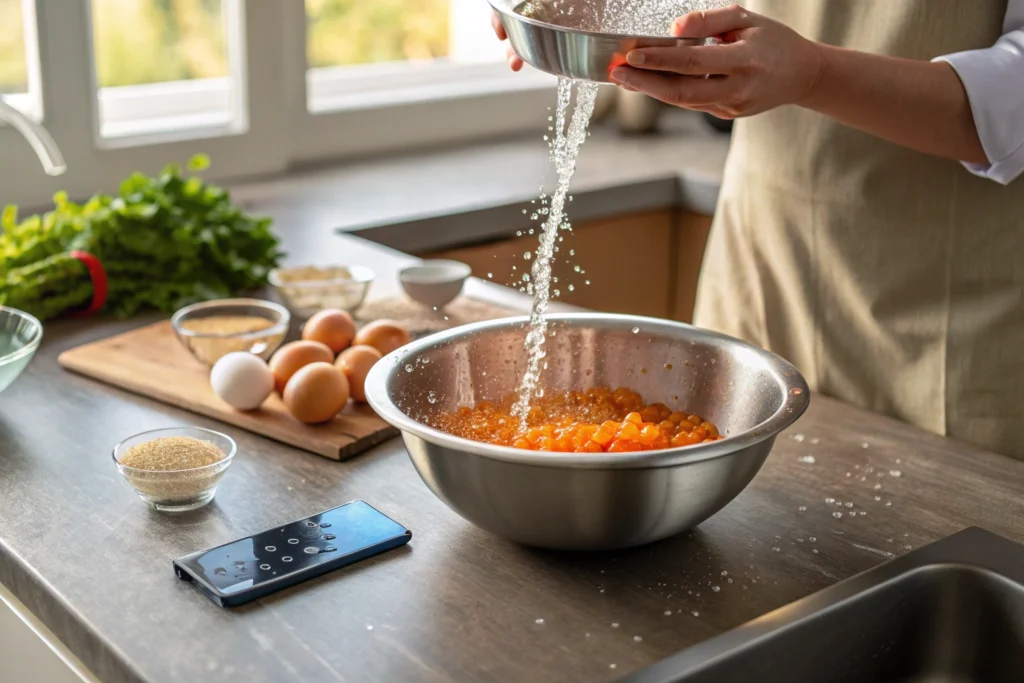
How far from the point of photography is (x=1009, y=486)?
1.14 metres

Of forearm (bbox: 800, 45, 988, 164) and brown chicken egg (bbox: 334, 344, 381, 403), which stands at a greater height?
forearm (bbox: 800, 45, 988, 164)

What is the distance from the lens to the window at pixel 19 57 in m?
2.03

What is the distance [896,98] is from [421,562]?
27.6 inches

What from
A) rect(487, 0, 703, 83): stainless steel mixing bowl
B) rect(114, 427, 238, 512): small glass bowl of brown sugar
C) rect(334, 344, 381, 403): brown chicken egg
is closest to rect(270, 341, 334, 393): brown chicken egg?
rect(334, 344, 381, 403): brown chicken egg

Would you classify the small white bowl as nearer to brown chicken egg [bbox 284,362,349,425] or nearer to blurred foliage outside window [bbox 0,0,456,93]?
brown chicken egg [bbox 284,362,349,425]

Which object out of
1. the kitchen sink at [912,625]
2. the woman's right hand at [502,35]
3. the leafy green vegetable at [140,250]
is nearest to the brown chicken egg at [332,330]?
the leafy green vegetable at [140,250]

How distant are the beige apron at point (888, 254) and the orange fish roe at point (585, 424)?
0.46 meters

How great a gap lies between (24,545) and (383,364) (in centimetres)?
→ 33

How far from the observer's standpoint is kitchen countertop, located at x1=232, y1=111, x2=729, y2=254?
2.11m

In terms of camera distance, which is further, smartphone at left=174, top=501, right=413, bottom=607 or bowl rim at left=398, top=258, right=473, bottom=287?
bowl rim at left=398, top=258, right=473, bottom=287

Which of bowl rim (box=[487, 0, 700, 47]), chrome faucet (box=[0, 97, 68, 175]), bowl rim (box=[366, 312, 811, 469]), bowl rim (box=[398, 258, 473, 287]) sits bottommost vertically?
bowl rim (box=[398, 258, 473, 287])

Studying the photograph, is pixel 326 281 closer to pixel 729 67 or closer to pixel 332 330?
pixel 332 330

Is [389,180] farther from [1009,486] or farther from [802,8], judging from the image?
[1009,486]

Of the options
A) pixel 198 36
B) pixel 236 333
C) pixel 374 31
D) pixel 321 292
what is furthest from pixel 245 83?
pixel 236 333
